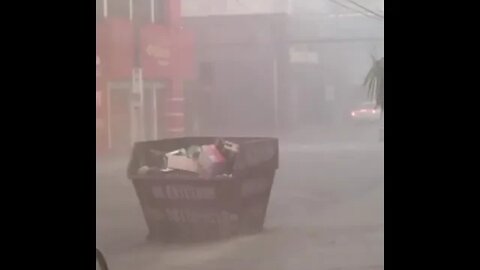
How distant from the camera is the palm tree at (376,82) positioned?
1736 millimetres

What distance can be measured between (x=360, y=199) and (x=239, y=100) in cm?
50

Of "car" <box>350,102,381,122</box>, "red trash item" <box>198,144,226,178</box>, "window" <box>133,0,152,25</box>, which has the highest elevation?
"window" <box>133,0,152,25</box>

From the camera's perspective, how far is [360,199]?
174 cm

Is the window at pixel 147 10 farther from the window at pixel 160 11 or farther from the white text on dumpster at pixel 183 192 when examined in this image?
the white text on dumpster at pixel 183 192

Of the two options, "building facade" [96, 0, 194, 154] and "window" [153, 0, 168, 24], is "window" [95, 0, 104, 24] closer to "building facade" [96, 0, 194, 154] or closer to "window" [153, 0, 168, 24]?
"building facade" [96, 0, 194, 154]

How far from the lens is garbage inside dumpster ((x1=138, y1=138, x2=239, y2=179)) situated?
1.74 meters

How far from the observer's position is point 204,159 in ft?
5.74

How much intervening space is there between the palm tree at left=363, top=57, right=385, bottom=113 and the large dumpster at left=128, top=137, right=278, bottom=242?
0.34 m

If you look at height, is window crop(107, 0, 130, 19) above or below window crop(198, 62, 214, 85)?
above

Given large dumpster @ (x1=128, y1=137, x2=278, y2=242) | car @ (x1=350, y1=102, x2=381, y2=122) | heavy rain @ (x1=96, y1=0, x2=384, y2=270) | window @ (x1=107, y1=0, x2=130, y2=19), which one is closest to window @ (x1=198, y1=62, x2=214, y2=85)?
Result: heavy rain @ (x1=96, y1=0, x2=384, y2=270)

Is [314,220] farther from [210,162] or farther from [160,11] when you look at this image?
[160,11]

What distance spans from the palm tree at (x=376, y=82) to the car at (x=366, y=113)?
19mm
